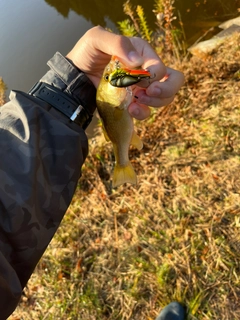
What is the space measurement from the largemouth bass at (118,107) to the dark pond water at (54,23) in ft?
18.1

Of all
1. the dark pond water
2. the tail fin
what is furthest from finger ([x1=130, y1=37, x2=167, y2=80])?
the dark pond water

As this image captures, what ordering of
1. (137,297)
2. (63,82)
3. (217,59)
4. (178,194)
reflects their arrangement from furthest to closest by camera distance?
(217,59) < (178,194) < (137,297) < (63,82)

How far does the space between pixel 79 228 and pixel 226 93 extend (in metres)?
2.18

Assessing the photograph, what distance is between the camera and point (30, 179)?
1676mm

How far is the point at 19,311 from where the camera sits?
3.29 m

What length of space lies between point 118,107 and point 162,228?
5.40 feet

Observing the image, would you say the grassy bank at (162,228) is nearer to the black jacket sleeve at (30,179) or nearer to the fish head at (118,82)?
the black jacket sleeve at (30,179)

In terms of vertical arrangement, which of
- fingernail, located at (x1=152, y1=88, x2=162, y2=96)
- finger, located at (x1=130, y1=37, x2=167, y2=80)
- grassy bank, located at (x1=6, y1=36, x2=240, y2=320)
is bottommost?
grassy bank, located at (x1=6, y1=36, x2=240, y2=320)

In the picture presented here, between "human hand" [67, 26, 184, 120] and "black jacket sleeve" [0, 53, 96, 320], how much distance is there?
39cm

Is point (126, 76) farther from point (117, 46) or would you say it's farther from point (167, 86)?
point (167, 86)

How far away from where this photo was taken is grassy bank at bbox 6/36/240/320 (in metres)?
2.75

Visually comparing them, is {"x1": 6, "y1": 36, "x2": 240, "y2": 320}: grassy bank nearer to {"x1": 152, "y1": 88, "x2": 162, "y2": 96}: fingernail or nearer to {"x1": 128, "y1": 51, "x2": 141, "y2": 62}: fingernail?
{"x1": 152, "y1": 88, "x2": 162, "y2": 96}: fingernail

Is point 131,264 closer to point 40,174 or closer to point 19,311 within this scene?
point 19,311

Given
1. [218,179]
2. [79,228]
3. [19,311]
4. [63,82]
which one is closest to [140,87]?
[63,82]
